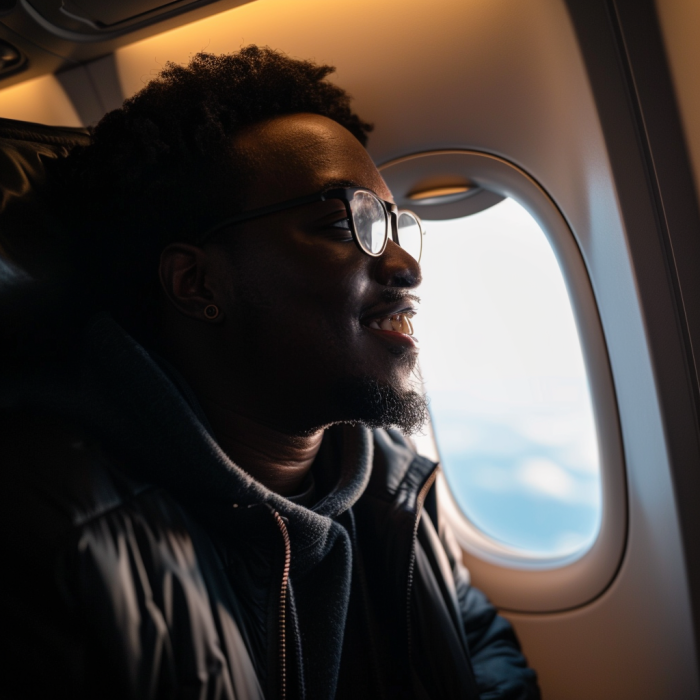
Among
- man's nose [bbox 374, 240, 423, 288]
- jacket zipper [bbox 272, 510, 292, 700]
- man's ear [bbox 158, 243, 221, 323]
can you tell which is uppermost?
man's ear [bbox 158, 243, 221, 323]

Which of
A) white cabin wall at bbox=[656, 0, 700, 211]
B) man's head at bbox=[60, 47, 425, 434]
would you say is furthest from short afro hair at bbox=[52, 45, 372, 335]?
white cabin wall at bbox=[656, 0, 700, 211]

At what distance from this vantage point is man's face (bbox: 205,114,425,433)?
121 centimetres

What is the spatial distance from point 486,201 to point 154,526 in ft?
4.49

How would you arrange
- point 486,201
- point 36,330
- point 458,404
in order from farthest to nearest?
point 458,404, point 486,201, point 36,330

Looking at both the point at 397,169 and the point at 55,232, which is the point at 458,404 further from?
the point at 55,232

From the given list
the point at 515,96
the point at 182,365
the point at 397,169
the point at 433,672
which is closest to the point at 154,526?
the point at 182,365

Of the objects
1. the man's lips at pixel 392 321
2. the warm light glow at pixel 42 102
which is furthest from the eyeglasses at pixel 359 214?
the warm light glow at pixel 42 102

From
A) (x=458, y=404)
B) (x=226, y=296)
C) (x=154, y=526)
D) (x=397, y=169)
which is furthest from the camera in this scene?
(x=458, y=404)

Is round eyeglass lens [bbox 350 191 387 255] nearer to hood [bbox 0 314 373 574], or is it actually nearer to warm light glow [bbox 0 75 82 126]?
hood [bbox 0 314 373 574]

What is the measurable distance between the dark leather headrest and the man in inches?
2.4

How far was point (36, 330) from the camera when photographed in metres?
1.11

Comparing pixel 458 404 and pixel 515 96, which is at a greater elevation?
pixel 515 96

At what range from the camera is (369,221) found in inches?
49.4

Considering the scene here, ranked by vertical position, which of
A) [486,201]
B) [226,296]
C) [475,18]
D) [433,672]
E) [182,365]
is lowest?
[433,672]
